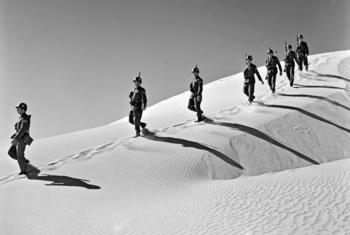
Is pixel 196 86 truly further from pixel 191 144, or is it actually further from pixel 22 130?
pixel 22 130

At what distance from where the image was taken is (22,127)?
25.9ft

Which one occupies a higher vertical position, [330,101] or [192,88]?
[192,88]

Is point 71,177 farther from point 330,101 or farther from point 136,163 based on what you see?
point 330,101

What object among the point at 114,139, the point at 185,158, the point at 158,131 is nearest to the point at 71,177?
the point at 185,158

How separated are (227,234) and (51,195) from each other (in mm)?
3691

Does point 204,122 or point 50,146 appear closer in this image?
point 50,146

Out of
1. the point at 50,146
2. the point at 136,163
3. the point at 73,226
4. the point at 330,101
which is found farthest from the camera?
the point at 330,101

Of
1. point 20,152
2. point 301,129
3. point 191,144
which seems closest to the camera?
point 20,152

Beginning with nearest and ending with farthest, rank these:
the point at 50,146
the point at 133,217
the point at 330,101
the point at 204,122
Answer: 1. the point at 133,217
2. the point at 50,146
3. the point at 204,122
4. the point at 330,101

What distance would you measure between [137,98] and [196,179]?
12.6ft

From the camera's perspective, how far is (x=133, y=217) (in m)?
5.94

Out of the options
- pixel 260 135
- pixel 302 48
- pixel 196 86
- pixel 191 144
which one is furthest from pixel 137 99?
pixel 302 48

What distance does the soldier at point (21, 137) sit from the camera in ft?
25.7

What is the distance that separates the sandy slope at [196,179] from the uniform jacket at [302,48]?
732 cm
